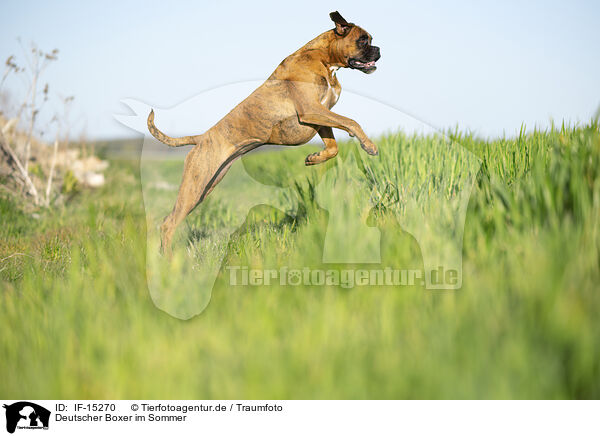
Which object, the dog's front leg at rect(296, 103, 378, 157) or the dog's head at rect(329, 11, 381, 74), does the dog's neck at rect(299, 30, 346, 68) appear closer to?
the dog's head at rect(329, 11, 381, 74)

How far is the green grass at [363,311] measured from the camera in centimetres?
202

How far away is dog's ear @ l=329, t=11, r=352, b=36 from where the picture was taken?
3.34 meters

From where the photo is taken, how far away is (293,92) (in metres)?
3.32

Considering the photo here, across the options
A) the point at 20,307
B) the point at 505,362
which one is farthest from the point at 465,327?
the point at 20,307

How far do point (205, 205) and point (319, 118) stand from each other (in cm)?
Result: 150

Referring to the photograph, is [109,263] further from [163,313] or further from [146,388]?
[146,388]

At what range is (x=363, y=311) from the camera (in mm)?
2467

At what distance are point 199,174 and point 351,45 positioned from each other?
1.56m
